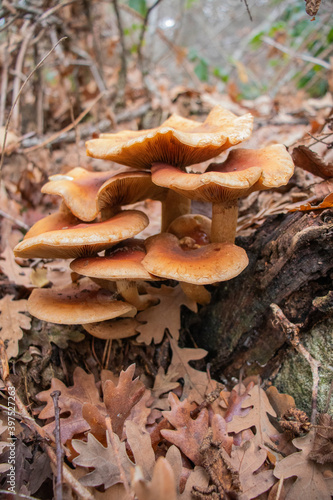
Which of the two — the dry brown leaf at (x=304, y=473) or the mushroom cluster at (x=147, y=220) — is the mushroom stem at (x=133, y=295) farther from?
the dry brown leaf at (x=304, y=473)

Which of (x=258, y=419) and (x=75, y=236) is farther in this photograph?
(x=258, y=419)

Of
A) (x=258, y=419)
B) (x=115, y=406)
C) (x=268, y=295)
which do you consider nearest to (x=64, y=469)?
(x=115, y=406)

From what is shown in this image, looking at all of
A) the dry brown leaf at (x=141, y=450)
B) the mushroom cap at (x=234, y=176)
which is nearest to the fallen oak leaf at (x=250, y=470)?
the dry brown leaf at (x=141, y=450)

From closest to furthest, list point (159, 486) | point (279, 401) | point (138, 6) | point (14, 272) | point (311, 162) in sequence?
point (159, 486), point (279, 401), point (311, 162), point (14, 272), point (138, 6)

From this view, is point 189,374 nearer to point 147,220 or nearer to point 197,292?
point 197,292

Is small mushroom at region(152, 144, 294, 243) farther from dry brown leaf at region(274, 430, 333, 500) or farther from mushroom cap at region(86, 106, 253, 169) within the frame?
dry brown leaf at region(274, 430, 333, 500)

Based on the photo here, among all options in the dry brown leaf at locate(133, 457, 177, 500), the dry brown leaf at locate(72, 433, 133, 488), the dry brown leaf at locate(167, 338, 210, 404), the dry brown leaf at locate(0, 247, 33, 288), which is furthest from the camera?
the dry brown leaf at locate(0, 247, 33, 288)

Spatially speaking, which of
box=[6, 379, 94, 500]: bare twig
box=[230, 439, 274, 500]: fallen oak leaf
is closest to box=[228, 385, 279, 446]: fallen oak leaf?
Result: box=[230, 439, 274, 500]: fallen oak leaf
